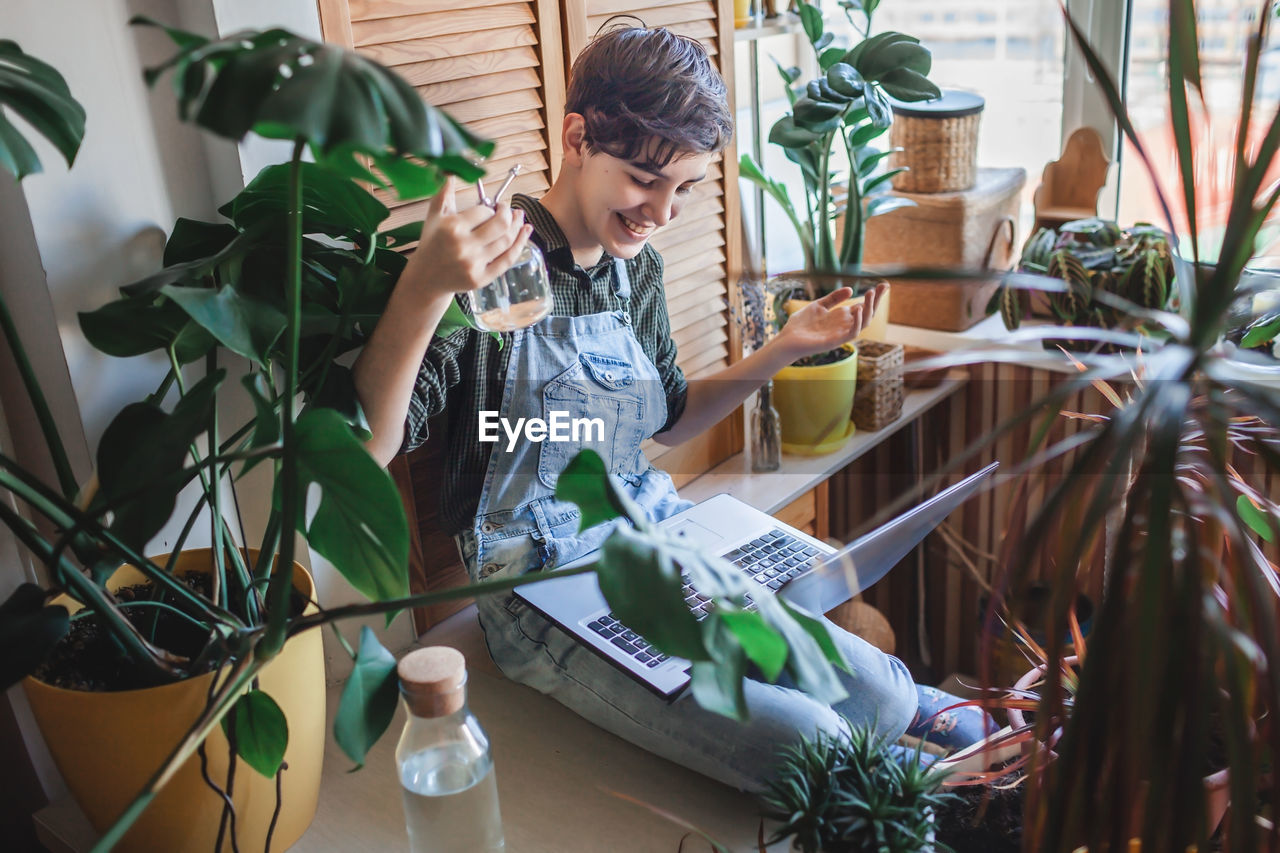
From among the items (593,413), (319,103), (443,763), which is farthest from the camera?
(593,413)

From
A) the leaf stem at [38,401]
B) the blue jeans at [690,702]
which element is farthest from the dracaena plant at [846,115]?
the leaf stem at [38,401]

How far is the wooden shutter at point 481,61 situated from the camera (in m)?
1.11

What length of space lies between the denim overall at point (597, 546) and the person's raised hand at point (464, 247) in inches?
13.4

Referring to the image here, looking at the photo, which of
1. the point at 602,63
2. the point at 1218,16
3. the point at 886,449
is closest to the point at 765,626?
the point at 602,63

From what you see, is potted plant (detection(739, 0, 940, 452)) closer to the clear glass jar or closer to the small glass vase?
the small glass vase

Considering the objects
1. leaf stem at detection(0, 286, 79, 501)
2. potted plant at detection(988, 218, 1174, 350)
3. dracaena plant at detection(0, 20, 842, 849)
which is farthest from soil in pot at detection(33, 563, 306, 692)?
potted plant at detection(988, 218, 1174, 350)

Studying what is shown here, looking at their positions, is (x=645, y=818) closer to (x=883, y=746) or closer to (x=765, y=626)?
(x=883, y=746)

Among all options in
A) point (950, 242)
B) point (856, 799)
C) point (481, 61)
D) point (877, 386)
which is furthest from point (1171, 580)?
point (950, 242)

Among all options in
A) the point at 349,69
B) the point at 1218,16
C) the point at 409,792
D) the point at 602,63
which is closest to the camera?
the point at 349,69

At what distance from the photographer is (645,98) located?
117 cm

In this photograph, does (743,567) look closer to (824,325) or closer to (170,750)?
(824,325)

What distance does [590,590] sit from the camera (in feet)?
3.97

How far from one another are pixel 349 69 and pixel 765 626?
404 millimetres

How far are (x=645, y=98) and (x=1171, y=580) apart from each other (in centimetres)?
79
